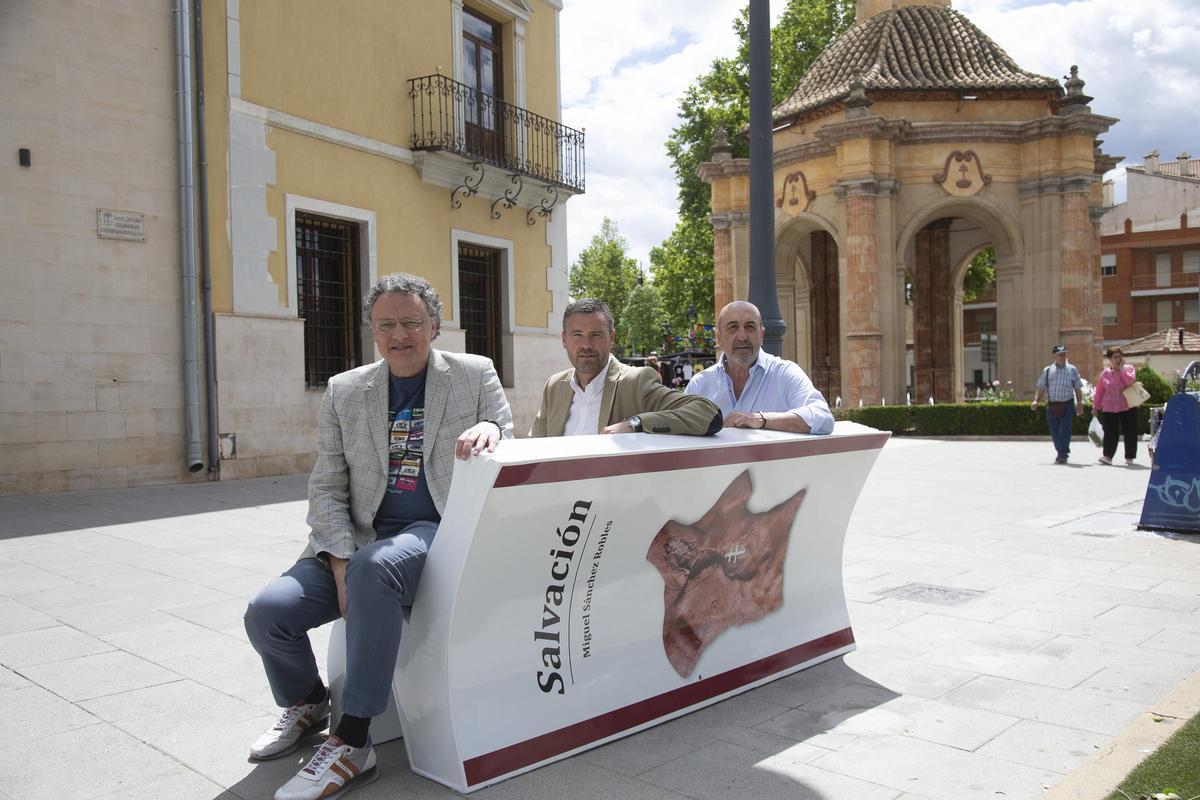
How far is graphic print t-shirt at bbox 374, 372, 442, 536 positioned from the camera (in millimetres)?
3551

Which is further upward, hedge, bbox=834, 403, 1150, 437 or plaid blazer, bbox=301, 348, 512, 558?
plaid blazer, bbox=301, 348, 512, 558

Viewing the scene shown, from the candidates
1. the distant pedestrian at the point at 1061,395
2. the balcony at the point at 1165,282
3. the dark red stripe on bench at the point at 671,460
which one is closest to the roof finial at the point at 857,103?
the distant pedestrian at the point at 1061,395

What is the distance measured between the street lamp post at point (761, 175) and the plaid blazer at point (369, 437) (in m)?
4.50

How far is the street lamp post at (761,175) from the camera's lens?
771 cm

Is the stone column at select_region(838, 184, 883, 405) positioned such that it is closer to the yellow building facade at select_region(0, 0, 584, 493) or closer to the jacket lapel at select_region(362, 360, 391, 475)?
the yellow building facade at select_region(0, 0, 584, 493)

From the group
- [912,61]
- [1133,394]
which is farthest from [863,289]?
[1133,394]

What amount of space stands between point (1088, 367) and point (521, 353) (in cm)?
1471

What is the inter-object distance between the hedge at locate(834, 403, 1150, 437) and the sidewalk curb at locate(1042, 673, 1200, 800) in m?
16.2

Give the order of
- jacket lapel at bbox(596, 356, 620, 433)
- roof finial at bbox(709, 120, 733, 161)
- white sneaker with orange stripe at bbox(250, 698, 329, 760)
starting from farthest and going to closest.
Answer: roof finial at bbox(709, 120, 733, 161) → jacket lapel at bbox(596, 356, 620, 433) → white sneaker with orange stripe at bbox(250, 698, 329, 760)

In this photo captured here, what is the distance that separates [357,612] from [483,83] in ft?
52.8

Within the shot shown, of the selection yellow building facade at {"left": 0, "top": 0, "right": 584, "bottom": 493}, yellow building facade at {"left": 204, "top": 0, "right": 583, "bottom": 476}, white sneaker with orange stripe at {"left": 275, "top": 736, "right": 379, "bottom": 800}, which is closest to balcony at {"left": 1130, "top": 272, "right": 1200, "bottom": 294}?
yellow building facade at {"left": 204, "top": 0, "right": 583, "bottom": 476}

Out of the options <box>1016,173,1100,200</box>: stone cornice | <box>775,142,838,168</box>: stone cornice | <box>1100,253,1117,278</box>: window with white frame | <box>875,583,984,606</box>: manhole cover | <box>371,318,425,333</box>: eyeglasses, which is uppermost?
<box>1100,253,1117,278</box>: window with white frame

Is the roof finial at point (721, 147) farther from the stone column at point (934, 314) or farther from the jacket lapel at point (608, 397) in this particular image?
the jacket lapel at point (608, 397)

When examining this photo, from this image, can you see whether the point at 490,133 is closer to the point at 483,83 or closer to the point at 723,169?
the point at 483,83
